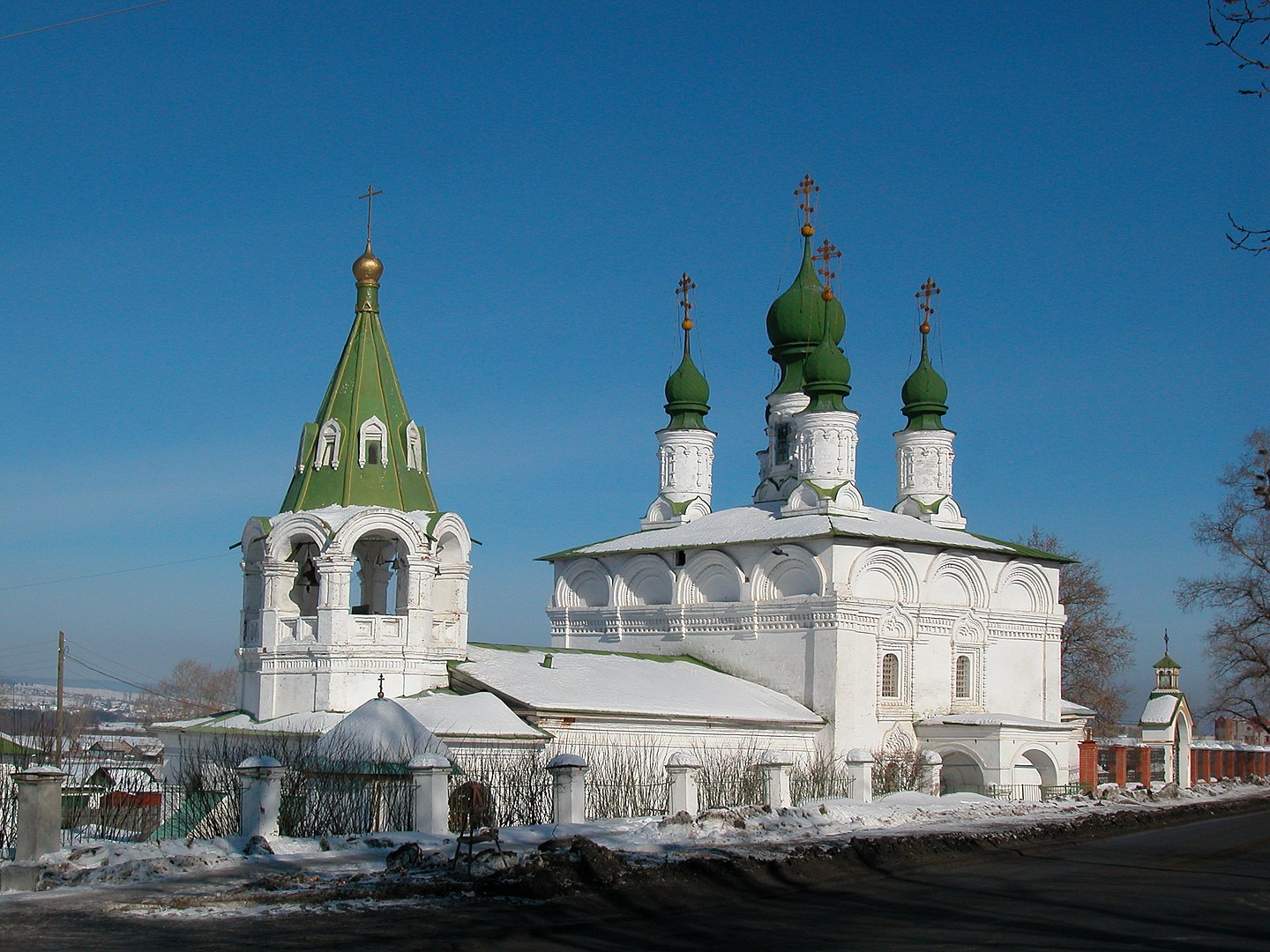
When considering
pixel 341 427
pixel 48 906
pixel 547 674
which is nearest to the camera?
pixel 48 906

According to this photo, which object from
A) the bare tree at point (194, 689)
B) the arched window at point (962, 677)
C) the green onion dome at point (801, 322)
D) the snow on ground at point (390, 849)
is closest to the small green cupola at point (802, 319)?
the green onion dome at point (801, 322)

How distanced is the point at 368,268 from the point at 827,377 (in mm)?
9942

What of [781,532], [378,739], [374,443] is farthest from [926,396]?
[378,739]

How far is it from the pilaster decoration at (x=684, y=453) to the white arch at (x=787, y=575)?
175 inches

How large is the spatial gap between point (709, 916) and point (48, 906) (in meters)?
4.03

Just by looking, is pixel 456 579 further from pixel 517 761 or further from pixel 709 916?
pixel 709 916

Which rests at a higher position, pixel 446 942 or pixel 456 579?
pixel 456 579

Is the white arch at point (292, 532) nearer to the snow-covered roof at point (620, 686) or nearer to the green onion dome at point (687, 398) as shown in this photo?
the snow-covered roof at point (620, 686)

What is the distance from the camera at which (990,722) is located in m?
23.7

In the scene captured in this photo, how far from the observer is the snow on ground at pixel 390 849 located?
374 inches

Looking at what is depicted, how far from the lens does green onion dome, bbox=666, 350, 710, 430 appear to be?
96.0 ft

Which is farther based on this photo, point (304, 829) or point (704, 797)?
point (704, 797)

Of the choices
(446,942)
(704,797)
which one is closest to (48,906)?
(446,942)

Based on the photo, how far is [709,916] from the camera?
927 cm
